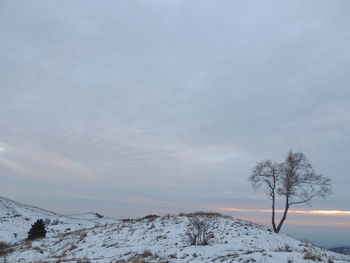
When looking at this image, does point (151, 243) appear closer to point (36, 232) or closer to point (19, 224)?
point (36, 232)

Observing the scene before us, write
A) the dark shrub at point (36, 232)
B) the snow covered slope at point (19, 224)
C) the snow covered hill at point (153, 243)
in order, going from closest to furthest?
1. the snow covered hill at point (153, 243)
2. the dark shrub at point (36, 232)
3. the snow covered slope at point (19, 224)

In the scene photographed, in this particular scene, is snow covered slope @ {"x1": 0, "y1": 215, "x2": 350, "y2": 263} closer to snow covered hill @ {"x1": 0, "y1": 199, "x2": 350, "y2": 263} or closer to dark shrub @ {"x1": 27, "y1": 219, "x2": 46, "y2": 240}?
snow covered hill @ {"x1": 0, "y1": 199, "x2": 350, "y2": 263}

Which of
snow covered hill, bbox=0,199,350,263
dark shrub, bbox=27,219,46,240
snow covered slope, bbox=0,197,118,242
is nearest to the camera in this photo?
snow covered hill, bbox=0,199,350,263

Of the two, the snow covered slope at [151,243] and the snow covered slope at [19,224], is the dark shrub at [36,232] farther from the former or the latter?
the snow covered slope at [151,243]

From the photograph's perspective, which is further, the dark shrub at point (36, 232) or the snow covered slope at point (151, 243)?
the dark shrub at point (36, 232)

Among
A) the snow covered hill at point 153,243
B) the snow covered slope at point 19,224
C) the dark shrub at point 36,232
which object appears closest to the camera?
the snow covered hill at point 153,243

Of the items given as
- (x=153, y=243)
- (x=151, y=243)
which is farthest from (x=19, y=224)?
(x=153, y=243)

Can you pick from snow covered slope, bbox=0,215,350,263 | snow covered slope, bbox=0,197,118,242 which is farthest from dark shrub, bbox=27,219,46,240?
snow covered slope, bbox=0,215,350,263

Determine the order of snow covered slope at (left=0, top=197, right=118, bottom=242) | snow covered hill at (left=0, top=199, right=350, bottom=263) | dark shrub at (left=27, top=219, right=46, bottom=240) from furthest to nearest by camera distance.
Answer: snow covered slope at (left=0, top=197, right=118, bottom=242)
dark shrub at (left=27, top=219, right=46, bottom=240)
snow covered hill at (left=0, top=199, right=350, bottom=263)

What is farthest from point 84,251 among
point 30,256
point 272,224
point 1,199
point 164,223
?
point 1,199

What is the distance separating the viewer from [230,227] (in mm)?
24844

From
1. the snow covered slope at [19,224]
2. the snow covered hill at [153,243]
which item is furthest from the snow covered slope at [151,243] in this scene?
the snow covered slope at [19,224]

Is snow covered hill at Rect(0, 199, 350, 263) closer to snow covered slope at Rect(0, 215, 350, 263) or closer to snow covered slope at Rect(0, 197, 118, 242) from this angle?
snow covered slope at Rect(0, 215, 350, 263)

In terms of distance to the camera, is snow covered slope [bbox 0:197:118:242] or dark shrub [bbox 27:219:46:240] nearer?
dark shrub [bbox 27:219:46:240]
